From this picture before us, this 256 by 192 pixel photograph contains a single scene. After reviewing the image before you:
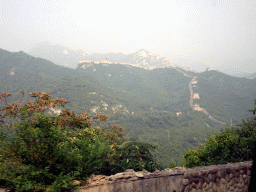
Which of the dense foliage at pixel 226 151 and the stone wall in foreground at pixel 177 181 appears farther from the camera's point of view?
the dense foliage at pixel 226 151

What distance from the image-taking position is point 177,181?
394 centimetres

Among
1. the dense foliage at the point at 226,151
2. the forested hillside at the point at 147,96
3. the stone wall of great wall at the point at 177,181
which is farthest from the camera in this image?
the forested hillside at the point at 147,96

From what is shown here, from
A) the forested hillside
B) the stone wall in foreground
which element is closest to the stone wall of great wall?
the stone wall in foreground

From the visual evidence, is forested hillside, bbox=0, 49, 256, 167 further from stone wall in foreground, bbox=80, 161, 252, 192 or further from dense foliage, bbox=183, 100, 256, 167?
stone wall in foreground, bbox=80, 161, 252, 192

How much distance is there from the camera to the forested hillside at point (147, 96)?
4422cm

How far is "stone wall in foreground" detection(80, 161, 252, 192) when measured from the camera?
11.7 ft

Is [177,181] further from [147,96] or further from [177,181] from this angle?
[147,96]

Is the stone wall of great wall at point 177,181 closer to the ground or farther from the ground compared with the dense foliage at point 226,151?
farther from the ground

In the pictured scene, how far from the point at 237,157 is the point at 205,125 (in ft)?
178

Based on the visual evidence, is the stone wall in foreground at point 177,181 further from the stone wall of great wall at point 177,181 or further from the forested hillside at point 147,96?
the forested hillside at point 147,96

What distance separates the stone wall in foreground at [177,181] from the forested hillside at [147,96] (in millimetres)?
20085

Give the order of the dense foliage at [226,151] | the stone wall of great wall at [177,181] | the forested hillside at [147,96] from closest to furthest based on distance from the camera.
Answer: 1. the stone wall of great wall at [177,181]
2. the dense foliage at [226,151]
3. the forested hillside at [147,96]

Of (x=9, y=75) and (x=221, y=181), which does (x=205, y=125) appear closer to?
(x=221, y=181)

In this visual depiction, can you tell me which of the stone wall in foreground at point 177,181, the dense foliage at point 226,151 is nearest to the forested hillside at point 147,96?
the dense foliage at point 226,151
